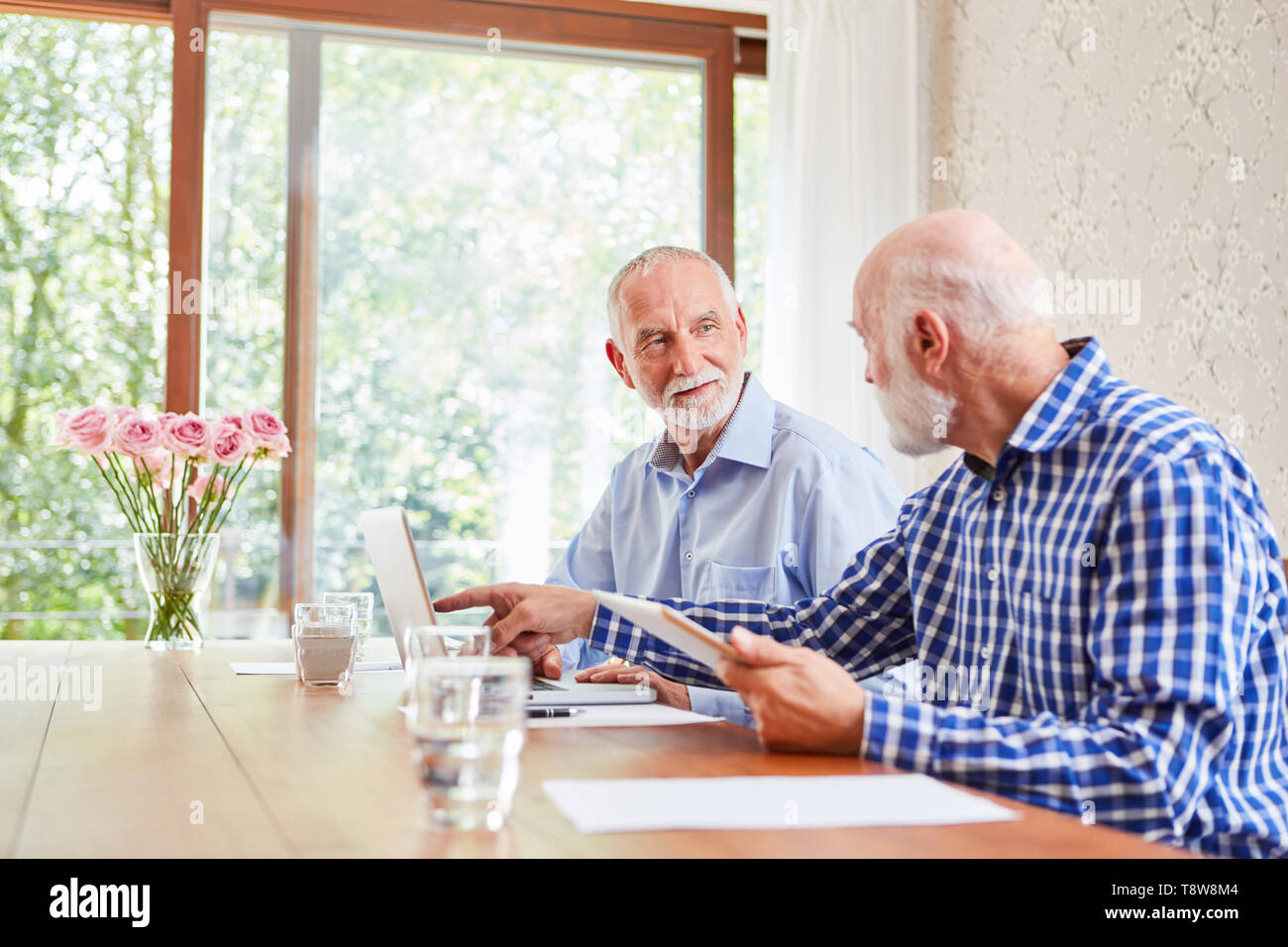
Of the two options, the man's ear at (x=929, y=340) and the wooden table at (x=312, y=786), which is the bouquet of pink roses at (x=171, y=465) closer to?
the wooden table at (x=312, y=786)

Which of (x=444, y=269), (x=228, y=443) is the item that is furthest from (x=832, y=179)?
(x=228, y=443)

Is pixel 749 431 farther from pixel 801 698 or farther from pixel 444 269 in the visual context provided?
pixel 444 269

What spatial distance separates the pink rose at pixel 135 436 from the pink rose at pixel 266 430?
0.17 m

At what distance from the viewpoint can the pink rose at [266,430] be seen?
233cm

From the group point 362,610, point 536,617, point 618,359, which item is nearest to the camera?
point 536,617

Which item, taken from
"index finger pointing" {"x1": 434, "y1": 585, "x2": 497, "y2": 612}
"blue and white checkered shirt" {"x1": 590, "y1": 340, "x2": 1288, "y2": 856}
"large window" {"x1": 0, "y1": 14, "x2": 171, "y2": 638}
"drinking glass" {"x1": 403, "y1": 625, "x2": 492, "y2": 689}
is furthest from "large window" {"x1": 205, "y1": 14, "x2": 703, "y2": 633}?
"drinking glass" {"x1": 403, "y1": 625, "x2": 492, "y2": 689}

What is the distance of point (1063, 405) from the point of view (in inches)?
49.9

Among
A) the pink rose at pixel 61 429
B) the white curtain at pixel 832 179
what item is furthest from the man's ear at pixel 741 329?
the white curtain at pixel 832 179

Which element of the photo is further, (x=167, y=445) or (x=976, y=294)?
(x=167, y=445)

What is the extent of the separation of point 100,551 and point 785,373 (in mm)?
2594

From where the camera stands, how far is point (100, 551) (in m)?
4.45

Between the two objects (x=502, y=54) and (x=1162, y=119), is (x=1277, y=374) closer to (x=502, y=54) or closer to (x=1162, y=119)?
(x=1162, y=119)

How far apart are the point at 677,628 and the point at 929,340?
0.46 meters
